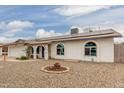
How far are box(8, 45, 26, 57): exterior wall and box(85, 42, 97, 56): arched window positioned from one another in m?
9.41

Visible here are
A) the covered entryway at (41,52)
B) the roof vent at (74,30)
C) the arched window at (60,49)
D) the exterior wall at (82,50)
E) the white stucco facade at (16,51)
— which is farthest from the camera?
the white stucco facade at (16,51)

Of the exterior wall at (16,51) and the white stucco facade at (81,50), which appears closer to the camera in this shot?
the white stucco facade at (81,50)

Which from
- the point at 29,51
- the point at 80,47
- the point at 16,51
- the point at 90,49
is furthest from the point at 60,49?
the point at 16,51

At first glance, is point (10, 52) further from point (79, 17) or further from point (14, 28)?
point (79, 17)

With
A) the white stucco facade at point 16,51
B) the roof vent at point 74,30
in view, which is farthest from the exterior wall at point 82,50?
the white stucco facade at point 16,51

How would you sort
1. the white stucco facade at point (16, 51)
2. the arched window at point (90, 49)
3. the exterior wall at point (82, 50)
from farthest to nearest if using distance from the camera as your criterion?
the white stucco facade at point (16, 51), the arched window at point (90, 49), the exterior wall at point (82, 50)

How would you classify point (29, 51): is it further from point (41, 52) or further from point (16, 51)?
point (16, 51)

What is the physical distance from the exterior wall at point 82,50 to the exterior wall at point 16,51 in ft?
17.7

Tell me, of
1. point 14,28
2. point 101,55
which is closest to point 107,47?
point 101,55

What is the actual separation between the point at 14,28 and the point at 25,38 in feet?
8.67

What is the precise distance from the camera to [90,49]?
14.8m

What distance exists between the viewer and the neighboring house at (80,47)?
543 inches

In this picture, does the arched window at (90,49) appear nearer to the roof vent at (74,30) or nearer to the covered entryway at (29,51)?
the roof vent at (74,30)

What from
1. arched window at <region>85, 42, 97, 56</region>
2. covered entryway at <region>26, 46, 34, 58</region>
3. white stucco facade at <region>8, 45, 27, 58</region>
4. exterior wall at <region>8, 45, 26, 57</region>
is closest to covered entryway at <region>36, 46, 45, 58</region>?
covered entryway at <region>26, 46, 34, 58</region>
